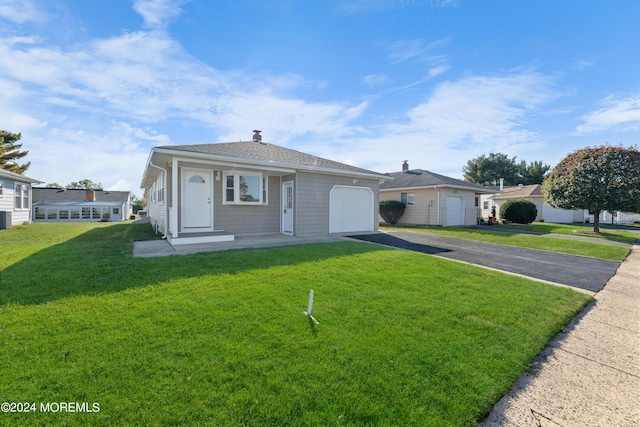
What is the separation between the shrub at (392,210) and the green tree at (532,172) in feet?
115

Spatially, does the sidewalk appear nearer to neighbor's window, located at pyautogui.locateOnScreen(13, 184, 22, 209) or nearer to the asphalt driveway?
the asphalt driveway

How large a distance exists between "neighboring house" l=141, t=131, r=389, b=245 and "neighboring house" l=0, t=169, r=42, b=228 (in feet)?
28.3

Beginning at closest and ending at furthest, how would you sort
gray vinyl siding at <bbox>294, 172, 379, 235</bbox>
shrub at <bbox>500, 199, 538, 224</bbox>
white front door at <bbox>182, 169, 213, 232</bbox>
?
white front door at <bbox>182, 169, 213, 232</bbox> → gray vinyl siding at <bbox>294, 172, 379, 235</bbox> → shrub at <bbox>500, 199, 538, 224</bbox>

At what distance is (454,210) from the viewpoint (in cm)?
1867

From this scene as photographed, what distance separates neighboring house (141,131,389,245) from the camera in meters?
8.76

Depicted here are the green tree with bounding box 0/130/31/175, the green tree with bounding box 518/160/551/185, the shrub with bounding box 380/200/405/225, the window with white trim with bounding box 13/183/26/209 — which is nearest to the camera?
the window with white trim with bounding box 13/183/26/209

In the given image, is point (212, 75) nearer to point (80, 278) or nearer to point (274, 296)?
point (80, 278)

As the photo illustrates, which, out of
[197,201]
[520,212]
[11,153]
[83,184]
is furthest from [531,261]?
[83,184]

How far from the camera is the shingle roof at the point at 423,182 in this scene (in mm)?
18047

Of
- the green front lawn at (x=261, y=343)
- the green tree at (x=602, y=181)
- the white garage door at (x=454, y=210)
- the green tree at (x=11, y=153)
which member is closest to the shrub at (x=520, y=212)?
the white garage door at (x=454, y=210)

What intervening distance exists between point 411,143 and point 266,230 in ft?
35.5

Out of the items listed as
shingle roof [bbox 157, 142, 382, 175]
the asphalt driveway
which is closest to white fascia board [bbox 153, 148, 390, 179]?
shingle roof [bbox 157, 142, 382, 175]

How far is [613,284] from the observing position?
6031 mm

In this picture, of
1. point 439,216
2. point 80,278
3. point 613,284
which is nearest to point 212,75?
point 80,278
